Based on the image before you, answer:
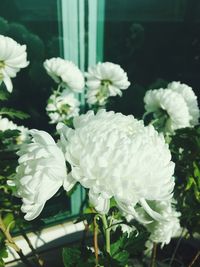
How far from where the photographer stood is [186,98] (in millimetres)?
1259

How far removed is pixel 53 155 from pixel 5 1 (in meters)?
1.02

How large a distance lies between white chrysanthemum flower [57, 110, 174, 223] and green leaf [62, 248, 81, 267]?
0.89 ft

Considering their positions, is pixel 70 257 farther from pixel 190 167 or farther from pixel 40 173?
pixel 190 167

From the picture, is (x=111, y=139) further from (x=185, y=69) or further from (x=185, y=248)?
(x=185, y=69)

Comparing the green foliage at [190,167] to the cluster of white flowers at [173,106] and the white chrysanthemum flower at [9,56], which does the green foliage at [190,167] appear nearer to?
the cluster of white flowers at [173,106]

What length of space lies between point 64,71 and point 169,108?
1.36 ft

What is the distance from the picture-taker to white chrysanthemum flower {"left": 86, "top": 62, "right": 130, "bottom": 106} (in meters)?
1.28

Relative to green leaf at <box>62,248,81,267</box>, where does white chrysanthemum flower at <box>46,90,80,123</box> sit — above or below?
above

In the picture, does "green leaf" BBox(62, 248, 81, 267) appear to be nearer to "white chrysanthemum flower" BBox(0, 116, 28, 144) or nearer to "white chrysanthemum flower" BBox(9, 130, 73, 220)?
"white chrysanthemum flower" BBox(9, 130, 73, 220)

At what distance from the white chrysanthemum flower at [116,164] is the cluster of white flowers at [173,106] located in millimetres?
621

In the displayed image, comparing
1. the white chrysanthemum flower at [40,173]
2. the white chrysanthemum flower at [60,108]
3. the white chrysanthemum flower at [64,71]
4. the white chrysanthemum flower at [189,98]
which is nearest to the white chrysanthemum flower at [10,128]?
the white chrysanthemum flower at [60,108]

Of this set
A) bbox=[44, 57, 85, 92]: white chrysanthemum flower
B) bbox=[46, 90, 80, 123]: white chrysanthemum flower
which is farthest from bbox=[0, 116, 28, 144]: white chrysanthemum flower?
bbox=[44, 57, 85, 92]: white chrysanthemum flower

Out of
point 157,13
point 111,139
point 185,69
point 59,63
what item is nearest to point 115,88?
point 59,63

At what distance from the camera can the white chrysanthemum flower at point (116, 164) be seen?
52cm
